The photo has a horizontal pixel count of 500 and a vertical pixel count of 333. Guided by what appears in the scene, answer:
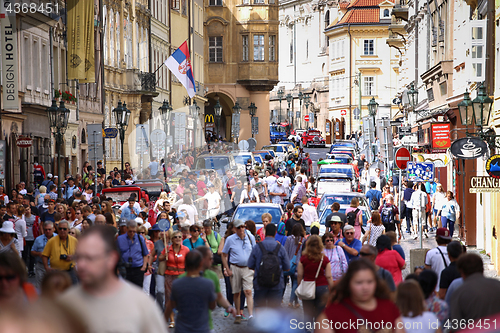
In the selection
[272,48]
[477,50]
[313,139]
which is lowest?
[313,139]

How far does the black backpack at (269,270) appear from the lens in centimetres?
1110

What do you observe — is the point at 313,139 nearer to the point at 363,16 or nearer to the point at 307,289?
the point at 363,16

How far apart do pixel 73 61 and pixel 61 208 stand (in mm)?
18375

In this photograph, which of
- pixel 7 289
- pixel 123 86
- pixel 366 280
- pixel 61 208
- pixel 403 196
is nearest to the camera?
pixel 7 289

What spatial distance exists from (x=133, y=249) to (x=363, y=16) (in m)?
Result: 80.2

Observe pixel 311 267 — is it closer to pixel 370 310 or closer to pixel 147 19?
pixel 370 310

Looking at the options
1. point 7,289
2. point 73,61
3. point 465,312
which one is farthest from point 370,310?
point 73,61

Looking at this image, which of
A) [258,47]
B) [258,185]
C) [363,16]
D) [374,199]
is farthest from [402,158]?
[363,16]

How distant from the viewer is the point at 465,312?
22.7ft

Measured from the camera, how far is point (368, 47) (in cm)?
8906

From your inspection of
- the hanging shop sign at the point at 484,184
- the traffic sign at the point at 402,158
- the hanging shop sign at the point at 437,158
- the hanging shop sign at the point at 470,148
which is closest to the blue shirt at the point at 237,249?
the hanging shop sign at the point at 484,184

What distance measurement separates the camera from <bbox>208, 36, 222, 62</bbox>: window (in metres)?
69.6

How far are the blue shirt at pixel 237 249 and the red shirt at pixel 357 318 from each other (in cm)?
675

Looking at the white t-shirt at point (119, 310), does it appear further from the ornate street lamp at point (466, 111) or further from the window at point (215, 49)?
the window at point (215, 49)
